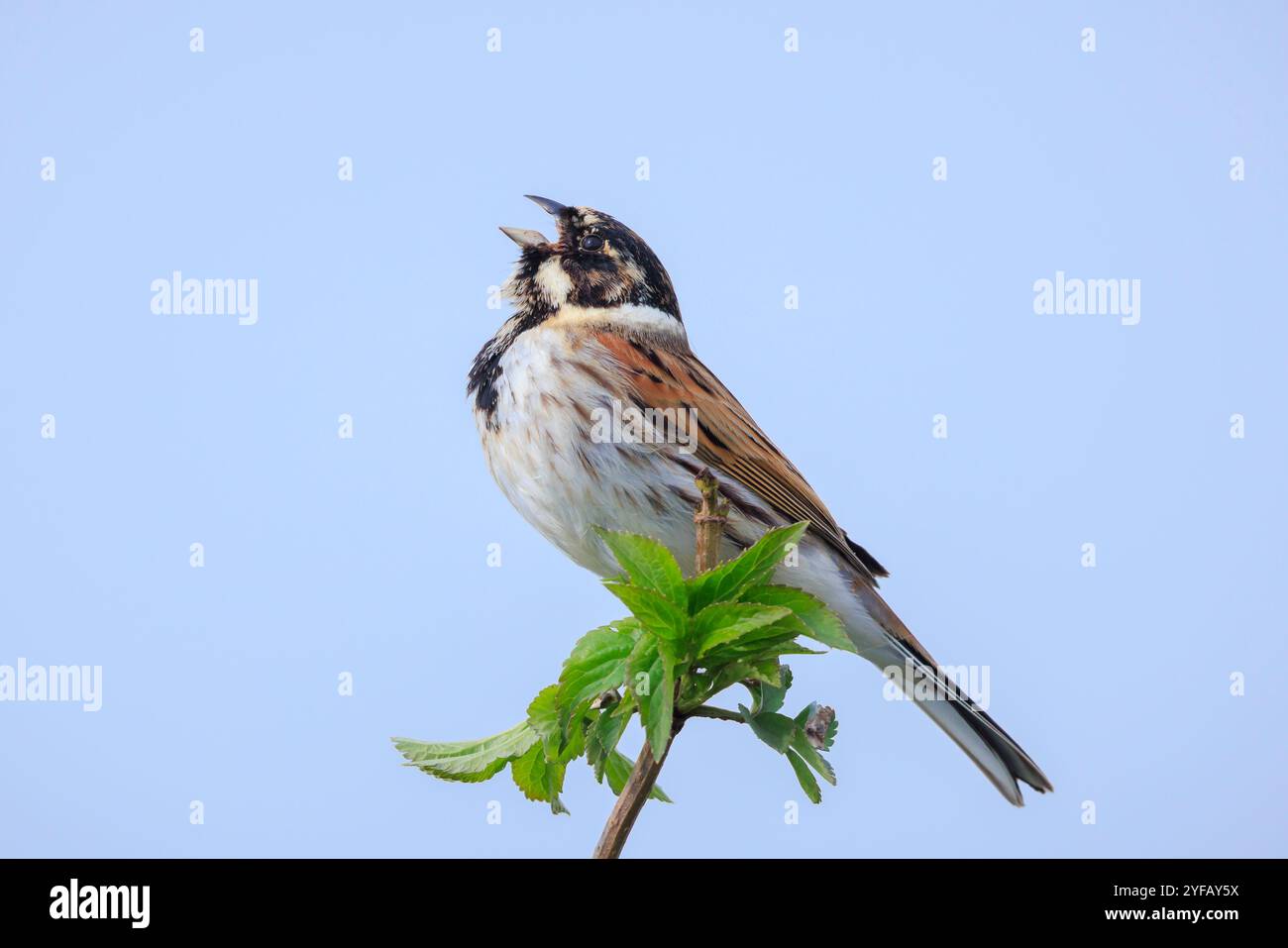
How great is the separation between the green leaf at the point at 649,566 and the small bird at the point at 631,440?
1.73m

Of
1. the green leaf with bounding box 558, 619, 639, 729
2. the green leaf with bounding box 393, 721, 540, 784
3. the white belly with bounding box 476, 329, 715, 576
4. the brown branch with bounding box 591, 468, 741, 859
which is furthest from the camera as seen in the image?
the white belly with bounding box 476, 329, 715, 576

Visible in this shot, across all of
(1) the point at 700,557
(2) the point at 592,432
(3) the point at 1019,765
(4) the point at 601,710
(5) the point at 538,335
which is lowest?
(3) the point at 1019,765

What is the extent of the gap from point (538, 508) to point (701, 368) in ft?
3.66

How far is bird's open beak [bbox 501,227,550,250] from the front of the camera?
216 inches

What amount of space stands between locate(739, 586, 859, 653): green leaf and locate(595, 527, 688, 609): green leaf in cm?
17

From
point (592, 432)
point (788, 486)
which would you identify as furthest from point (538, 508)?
point (788, 486)

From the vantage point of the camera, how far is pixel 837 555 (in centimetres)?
564

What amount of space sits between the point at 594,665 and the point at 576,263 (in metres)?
2.48

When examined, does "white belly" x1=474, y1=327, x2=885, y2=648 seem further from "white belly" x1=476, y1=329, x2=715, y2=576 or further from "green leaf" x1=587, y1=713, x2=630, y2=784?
"green leaf" x1=587, y1=713, x2=630, y2=784

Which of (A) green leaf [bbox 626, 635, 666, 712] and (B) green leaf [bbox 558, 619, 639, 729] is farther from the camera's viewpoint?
Result: (B) green leaf [bbox 558, 619, 639, 729]

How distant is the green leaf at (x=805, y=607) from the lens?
3248mm

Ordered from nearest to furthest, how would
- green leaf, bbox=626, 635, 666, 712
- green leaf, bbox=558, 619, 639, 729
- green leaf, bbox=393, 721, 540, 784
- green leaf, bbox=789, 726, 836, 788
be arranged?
green leaf, bbox=626, 635, 666, 712, green leaf, bbox=558, 619, 639, 729, green leaf, bbox=789, 726, 836, 788, green leaf, bbox=393, 721, 540, 784

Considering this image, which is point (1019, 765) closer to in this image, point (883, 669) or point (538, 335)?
point (883, 669)

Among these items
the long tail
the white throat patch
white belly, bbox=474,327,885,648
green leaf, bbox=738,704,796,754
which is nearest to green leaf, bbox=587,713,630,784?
green leaf, bbox=738,704,796,754
